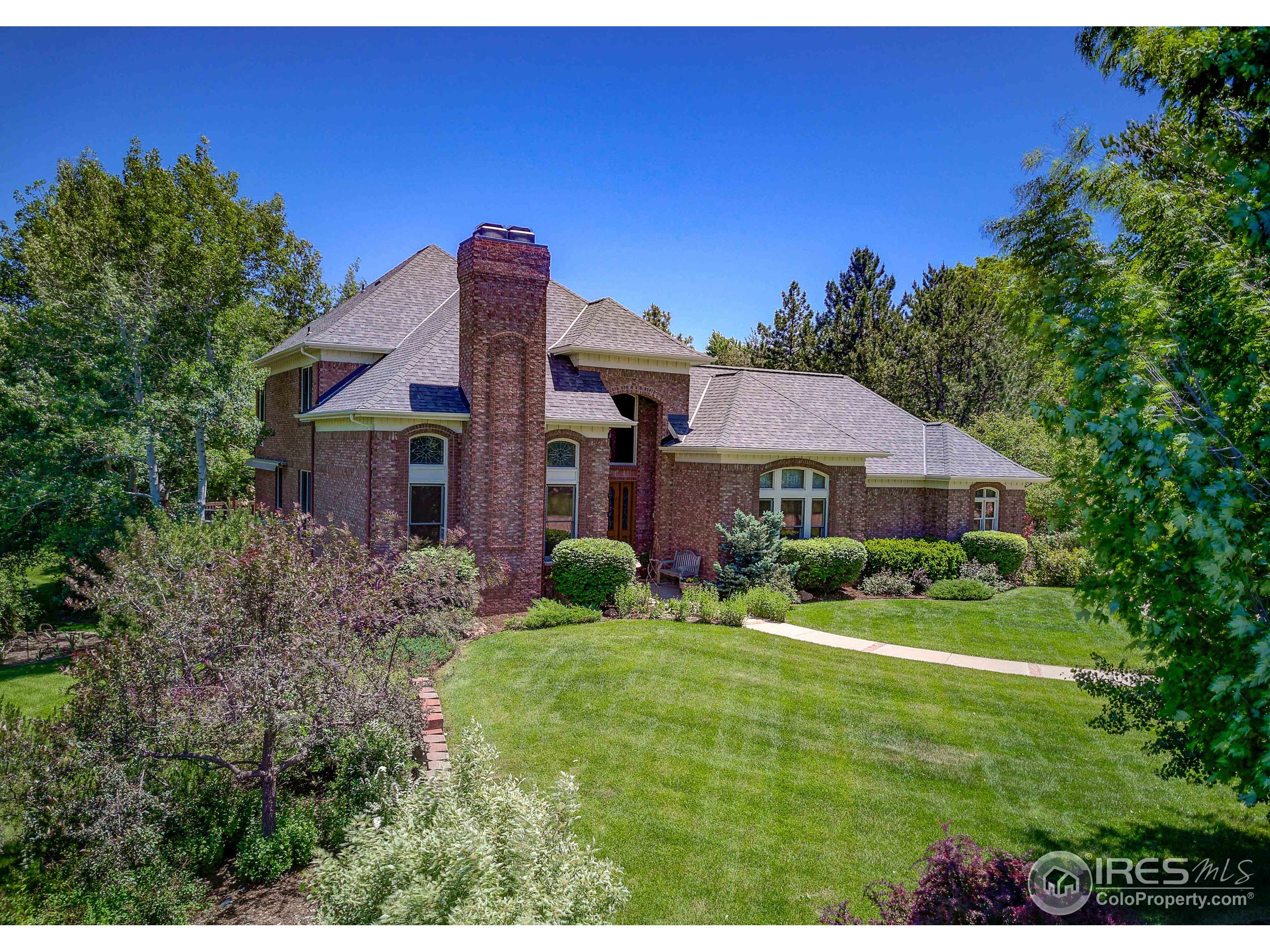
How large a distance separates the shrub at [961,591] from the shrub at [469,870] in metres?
14.7

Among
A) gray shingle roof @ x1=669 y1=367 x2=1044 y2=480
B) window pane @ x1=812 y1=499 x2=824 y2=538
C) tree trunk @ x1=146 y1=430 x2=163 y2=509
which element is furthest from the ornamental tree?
window pane @ x1=812 y1=499 x2=824 y2=538

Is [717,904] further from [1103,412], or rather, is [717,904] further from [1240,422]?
[1240,422]

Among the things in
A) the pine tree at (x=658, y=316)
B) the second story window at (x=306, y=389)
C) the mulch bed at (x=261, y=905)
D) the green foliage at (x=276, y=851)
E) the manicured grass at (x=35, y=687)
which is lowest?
the manicured grass at (x=35, y=687)

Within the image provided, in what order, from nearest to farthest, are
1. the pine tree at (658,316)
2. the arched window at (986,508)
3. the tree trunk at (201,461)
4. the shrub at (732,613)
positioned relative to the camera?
the shrub at (732,613) < the tree trunk at (201,461) < the arched window at (986,508) < the pine tree at (658,316)

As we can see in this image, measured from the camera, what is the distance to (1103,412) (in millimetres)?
4449

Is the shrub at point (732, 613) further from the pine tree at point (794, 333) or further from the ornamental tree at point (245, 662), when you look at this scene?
the pine tree at point (794, 333)

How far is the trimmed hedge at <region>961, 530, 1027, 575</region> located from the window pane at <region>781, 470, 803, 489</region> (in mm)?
5499

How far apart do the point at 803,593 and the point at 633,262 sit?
9.57 meters

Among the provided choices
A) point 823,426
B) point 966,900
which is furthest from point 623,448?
point 966,900

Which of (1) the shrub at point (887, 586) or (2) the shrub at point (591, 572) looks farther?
(1) the shrub at point (887, 586)

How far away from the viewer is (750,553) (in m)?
16.6

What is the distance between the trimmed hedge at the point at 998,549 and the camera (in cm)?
1955

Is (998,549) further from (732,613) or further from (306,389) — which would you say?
(306,389)

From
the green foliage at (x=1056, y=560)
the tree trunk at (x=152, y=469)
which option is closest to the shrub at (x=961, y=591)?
the green foliage at (x=1056, y=560)
